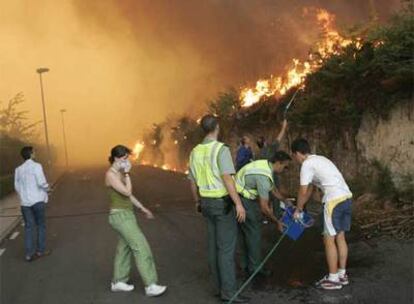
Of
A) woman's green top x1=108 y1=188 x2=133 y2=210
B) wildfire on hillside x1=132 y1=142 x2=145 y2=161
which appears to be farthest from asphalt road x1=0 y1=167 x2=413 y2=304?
wildfire on hillside x1=132 y1=142 x2=145 y2=161

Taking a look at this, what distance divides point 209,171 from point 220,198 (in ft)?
0.96

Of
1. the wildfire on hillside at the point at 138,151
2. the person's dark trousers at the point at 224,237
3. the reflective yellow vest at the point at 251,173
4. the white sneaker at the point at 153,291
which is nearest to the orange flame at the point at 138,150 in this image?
the wildfire on hillside at the point at 138,151

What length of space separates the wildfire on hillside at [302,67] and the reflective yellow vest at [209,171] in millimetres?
6858

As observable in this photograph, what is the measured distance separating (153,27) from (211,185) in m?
30.1

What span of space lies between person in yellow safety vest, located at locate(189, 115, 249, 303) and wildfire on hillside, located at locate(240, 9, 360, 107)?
6.86 meters

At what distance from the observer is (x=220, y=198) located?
5551 mm

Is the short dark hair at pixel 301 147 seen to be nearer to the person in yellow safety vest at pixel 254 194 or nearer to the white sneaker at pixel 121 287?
the person in yellow safety vest at pixel 254 194

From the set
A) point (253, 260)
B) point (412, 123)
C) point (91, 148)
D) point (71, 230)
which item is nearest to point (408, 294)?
point (253, 260)

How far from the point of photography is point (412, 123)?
9.27 meters

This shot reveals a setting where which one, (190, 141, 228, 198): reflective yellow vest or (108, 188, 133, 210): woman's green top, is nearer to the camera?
(190, 141, 228, 198): reflective yellow vest

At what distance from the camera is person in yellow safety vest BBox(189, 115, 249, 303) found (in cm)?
550

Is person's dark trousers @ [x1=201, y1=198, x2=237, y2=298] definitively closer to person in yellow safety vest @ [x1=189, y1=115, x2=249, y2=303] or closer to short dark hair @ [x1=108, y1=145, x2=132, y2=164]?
person in yellow safety vest @ [x1=189, y1=115, x2=249, y2=303]

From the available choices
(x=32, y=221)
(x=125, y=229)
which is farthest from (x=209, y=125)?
(x=32, y=221)

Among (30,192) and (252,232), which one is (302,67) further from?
(252,232)
